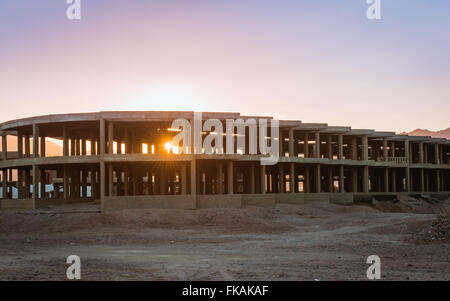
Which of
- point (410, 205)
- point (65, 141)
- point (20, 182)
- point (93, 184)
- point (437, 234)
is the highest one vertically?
point (65, 141)

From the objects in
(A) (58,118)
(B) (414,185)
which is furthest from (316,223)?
(B) (414,185)

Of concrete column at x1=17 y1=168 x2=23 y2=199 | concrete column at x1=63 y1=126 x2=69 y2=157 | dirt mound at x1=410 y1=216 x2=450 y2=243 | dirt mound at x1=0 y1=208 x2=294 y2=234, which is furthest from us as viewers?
concrete column at x1=17 y1=168 x2=23 y2=199

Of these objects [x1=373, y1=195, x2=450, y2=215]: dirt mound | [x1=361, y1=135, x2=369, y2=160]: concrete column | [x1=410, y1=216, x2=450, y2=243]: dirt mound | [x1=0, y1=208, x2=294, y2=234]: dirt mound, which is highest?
[x1=361, y1=135, x2=369, y2=160]: concrete column

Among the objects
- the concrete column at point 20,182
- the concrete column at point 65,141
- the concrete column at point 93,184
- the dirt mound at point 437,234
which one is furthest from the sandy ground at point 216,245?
the concrete column at point 20,182

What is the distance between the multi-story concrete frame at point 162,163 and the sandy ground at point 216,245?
2.43m

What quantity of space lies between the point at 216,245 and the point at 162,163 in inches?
741

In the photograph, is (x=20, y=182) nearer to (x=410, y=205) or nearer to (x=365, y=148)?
(x=365, y=148)

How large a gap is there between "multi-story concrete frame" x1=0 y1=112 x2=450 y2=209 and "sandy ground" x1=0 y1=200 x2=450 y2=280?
7.96 ft

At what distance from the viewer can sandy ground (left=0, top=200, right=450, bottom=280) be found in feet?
42.8

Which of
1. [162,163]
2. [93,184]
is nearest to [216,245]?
[162,163]

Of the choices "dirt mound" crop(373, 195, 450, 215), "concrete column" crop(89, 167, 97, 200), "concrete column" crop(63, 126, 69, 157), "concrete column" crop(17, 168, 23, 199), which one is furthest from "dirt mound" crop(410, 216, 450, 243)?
"concrete column" crop(17, 168, 23, 199)

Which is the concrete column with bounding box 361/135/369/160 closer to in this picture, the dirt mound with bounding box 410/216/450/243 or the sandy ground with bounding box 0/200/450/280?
the sandy ground with bounding box 0/200/450/280

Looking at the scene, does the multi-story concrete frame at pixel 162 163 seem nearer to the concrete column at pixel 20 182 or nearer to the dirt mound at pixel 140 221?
the concrete column at pixel 20 182

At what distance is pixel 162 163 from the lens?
38.4m
